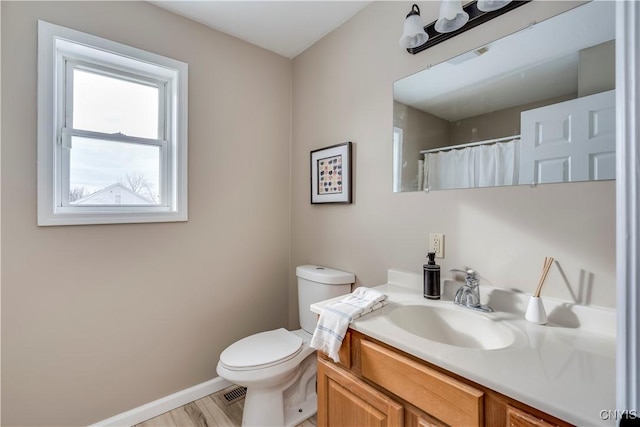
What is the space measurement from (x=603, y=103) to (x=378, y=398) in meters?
1.20

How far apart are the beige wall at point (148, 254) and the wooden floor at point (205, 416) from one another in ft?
0.42

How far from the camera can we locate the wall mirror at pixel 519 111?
3.15 feet

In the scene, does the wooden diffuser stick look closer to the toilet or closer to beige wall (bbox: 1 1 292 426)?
the toilet

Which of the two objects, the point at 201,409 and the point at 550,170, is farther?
the point at 201,409

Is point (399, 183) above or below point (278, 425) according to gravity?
above

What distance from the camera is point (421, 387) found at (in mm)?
834

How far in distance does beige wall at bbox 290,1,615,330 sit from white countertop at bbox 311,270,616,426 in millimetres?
73

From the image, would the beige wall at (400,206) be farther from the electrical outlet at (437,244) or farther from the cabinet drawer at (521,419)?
the cabinet drawer at (521,419)

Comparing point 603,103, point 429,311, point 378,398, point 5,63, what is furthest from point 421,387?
point 5,63

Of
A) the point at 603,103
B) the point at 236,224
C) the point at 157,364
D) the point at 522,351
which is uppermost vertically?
the point at 603,103

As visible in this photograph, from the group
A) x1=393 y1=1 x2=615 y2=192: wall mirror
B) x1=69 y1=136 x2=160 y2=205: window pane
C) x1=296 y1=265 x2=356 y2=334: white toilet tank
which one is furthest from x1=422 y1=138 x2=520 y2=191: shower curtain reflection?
x1=69 y1=136 x2=160 y2=205: window pane

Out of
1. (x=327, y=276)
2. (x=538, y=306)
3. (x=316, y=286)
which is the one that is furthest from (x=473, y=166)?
(x=316, y=286)

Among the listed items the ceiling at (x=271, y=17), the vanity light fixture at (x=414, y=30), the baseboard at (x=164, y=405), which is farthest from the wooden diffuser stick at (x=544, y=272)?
the baseboard at (x=164, y=405)

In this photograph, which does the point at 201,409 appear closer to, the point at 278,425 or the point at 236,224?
the point at 278,425
